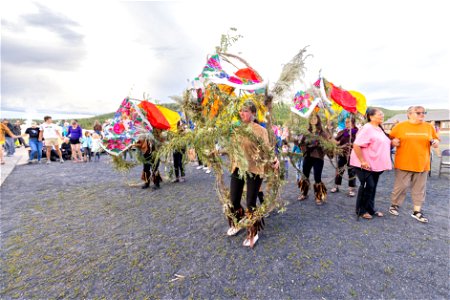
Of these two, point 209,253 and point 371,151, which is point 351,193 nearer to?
point 371,151

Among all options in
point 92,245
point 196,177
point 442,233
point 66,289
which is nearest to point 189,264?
point 66,289

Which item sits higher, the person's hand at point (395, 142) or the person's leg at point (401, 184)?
the person's hand at point (395, 142)

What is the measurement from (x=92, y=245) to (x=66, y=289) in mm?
872

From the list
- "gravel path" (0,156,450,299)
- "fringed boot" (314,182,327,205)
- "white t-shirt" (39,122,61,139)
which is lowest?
"gravel path" (0,156,450,299)

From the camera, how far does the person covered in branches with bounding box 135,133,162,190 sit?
5.33 meters

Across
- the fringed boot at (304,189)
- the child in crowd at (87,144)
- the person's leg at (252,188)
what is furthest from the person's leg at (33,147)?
the fringed boot at (304,189)

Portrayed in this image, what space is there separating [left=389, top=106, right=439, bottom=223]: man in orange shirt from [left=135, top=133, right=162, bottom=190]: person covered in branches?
15.9ft

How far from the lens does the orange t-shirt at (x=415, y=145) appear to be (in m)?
3.58

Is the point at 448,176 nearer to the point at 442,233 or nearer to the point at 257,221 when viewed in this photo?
the point at 442,233

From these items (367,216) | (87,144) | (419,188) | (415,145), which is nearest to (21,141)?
(87,144)

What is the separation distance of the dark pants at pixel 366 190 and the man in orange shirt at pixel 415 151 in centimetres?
49

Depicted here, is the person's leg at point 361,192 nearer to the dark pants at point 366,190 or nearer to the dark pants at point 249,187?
the dark pants at point 366,190

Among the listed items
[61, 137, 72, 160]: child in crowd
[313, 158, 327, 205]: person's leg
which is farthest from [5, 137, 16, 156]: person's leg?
[313, 158, 327, 205]: person's leg

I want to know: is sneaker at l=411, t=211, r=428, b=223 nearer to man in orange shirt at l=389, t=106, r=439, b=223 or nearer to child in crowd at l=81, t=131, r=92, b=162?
man in orange shirt at l=389, t=106, r=439, b=223
